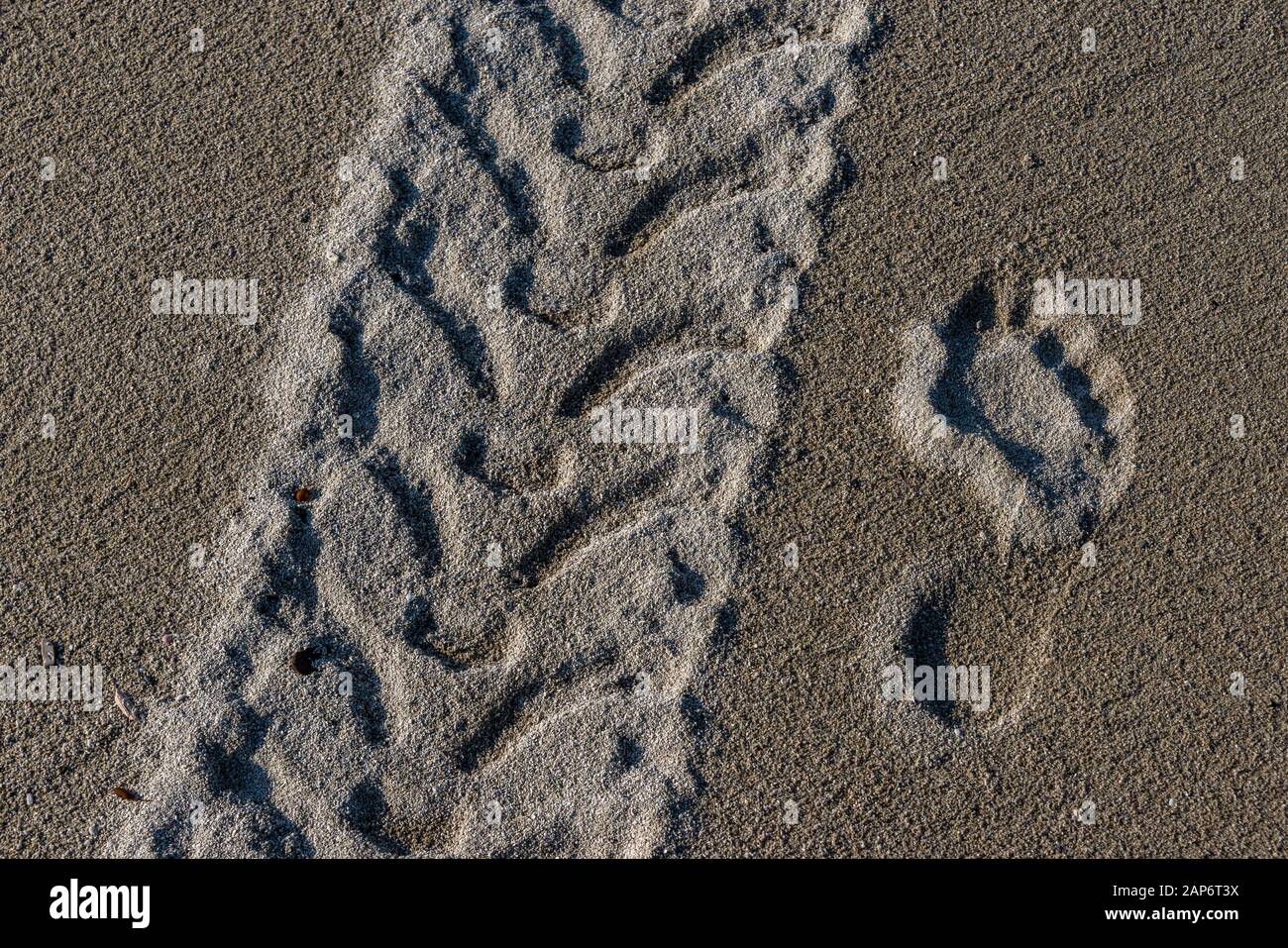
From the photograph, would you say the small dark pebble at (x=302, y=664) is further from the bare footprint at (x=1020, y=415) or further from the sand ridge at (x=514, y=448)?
the bare footprint at (x=1020, y=415)

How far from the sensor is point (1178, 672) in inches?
84.0

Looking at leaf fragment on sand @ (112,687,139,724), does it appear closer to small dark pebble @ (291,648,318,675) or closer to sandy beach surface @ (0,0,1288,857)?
sandy beach surface @ (0,0,1288,857)

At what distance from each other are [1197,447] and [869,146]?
0.93 meters

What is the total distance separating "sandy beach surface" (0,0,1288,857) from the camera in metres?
2.10

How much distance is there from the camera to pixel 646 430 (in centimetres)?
224

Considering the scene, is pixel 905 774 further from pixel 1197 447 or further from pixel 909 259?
pixel 909 259

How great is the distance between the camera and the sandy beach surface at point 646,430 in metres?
2.10

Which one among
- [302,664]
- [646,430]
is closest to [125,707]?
[302,664]

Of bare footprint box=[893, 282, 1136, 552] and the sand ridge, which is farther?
bare footprint box=[893, 282, 1136, 552]

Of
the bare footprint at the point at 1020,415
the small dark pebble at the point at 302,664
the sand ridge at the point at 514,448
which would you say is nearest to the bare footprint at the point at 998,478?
the bare footprint at the point at 1020,415

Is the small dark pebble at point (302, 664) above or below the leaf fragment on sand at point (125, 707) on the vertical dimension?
above

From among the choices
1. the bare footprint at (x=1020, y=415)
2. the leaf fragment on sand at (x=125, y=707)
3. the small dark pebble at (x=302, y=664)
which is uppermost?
the bare footprint at (x=1020, y=415)

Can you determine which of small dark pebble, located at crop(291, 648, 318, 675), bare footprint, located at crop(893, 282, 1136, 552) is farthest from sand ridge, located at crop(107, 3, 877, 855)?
bare footprint, located at crop(893, 282, 1136, 552)

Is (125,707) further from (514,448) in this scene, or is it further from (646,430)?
(646,430)
